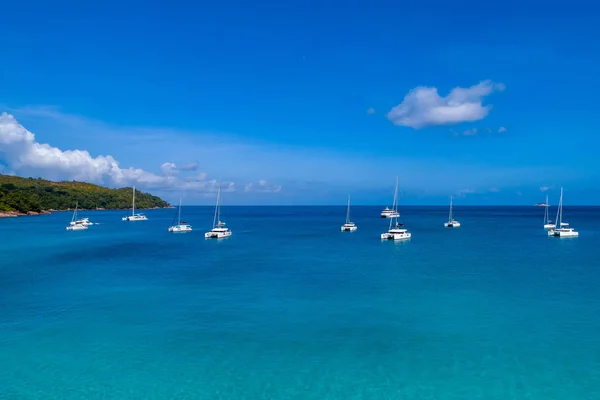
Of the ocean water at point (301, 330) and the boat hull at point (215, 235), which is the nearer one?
the ocean water at point (301, 330)

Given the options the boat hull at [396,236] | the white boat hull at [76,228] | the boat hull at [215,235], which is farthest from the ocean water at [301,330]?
the white boat hull at [76,228]

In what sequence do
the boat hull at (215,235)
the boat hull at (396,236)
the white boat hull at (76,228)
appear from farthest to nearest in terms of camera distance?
the white boat hull at (76,228), the boat hull at (215,235), the boat hull at (396,236)

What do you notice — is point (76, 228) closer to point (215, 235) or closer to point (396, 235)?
point (215, 235)

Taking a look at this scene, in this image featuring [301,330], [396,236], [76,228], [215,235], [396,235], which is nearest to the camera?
[301,330]

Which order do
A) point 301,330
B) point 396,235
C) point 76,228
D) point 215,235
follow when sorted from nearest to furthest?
point 301,330, point 396,235, point 215,235, point 76,228

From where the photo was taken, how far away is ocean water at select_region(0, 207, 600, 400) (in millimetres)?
21156

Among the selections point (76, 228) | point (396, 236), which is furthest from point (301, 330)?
point (76, 228)

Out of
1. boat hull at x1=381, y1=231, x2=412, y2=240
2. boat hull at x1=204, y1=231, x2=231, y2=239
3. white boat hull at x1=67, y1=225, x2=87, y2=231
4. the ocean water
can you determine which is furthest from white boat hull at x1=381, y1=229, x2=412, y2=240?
white boat hull at x1=67, y1=225, x2=87, y2=231

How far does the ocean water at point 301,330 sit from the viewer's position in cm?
2116

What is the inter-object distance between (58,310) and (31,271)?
24682mm

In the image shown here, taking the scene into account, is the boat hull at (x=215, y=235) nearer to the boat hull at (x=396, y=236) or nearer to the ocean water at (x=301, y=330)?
the ocean water at (x=301, y=330)

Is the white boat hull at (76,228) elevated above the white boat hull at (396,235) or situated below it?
below

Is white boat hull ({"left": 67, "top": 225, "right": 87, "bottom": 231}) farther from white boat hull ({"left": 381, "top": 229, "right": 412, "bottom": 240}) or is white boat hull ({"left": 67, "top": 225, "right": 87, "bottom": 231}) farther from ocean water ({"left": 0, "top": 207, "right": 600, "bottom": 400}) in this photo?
white boat hull ({"left": 381, "top": 229, "right": 412, "bottom": 240})

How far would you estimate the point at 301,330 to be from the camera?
29.7 m
